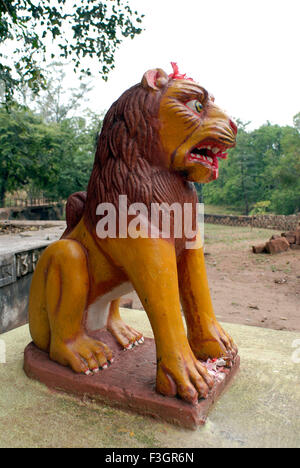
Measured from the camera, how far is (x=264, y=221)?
18141 mm

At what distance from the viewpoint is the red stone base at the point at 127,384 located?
1491mm

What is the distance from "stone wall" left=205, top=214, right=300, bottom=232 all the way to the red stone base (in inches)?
620

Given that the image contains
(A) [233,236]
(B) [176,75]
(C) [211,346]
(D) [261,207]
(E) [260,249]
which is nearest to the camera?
(B) [176,75]

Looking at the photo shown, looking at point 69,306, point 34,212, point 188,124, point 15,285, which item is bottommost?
point 15,285

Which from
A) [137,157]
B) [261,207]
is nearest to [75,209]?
[137,157]

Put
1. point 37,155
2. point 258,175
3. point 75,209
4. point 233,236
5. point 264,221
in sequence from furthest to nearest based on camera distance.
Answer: point 258,175 < point 264,221 < point 233,236 < point 37,155 < point 75,209

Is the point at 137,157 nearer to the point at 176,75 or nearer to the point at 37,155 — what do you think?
the point at 176,75

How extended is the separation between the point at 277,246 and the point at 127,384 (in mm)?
8434

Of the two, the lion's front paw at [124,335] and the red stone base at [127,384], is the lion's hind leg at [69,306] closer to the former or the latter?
the red stone base at [127,384]

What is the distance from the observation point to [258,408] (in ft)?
→ 5.34

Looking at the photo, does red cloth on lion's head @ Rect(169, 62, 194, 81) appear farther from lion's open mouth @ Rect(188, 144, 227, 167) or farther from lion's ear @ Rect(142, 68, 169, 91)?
lion's open mouth @ Rect(188, 144, 227, 167)

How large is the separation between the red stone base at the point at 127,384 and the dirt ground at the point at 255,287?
259 centimetres

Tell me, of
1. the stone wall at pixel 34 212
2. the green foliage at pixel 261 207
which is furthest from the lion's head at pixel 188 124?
the green foliage at pixel 261 207

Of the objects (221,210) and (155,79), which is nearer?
(155,79)
